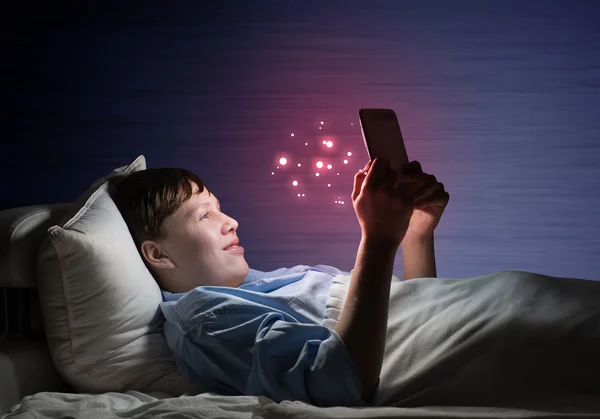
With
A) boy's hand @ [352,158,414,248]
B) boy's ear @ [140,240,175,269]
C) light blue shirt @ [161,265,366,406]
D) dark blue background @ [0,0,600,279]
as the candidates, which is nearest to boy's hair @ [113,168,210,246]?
boy's ear @ [140,240,175,269]

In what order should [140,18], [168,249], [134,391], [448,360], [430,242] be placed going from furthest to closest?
[140,18] → [430,242] → [168,249] → [134,391] → [448,360]

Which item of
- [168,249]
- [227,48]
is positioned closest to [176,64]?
[227,48]

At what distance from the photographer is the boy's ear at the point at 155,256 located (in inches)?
62.7

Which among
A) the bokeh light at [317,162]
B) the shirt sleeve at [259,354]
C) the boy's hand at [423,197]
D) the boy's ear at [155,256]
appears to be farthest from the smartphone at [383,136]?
the bokeh light at [317,162]

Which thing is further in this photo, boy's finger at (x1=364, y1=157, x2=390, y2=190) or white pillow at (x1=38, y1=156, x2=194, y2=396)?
white pillow at (x1=38, y1=156, x2=194, y2=396)

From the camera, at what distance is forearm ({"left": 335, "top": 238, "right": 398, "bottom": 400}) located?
3.88 ft

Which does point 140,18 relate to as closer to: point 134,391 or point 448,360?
point 134,391

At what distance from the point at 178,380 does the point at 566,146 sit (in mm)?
1549

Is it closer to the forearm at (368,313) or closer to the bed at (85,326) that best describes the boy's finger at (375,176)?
the forearm at (368,313)

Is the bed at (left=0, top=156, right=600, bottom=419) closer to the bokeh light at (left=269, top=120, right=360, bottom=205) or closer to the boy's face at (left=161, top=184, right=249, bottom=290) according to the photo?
the boy's face at (left=161, top=184, right=249, bottom=290)

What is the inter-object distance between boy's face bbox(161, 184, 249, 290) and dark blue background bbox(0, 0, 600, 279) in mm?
709

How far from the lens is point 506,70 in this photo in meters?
2.32

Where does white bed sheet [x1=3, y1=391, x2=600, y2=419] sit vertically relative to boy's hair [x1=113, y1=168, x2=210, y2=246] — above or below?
below

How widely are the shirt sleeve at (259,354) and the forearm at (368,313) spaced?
0.02m
